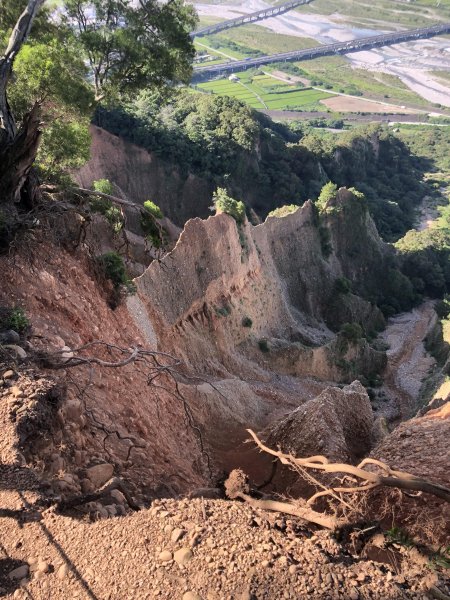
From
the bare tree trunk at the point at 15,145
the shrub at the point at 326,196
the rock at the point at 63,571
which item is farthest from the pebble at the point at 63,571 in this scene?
the shrub at the point at 326,196

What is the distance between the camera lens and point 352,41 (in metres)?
154

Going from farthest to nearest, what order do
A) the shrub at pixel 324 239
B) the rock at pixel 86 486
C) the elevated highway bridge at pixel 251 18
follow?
the elevated highway bridge at pixel 251 18 < the shrub at pixel 324 239 < the rock at pixel 86 486

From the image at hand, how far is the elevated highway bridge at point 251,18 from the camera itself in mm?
162837

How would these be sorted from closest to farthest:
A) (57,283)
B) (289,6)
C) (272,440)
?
(57,283)
(272,440)
(289,6)

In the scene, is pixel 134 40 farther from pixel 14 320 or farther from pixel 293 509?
pixel 293 509

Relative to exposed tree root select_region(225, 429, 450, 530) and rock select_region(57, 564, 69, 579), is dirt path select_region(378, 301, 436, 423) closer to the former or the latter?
exposed tree root select_region(225, 429, 450, 530)

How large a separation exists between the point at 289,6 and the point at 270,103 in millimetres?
88701

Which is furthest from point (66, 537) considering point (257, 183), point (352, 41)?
point (352, 41)

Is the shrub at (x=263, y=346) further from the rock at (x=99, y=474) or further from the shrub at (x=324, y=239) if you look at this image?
the rock at (x=99, y=474)

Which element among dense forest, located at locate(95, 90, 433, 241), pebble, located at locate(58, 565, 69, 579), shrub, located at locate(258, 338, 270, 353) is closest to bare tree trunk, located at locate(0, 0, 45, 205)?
pebble, located at locate(58, 565, 69, 579)

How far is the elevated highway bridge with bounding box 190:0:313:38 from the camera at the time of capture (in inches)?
6411

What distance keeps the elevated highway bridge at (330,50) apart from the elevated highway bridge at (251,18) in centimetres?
2837

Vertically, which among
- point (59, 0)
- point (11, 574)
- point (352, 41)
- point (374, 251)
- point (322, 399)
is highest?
point (352, 41)

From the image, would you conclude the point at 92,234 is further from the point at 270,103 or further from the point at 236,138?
the point at 270,103
